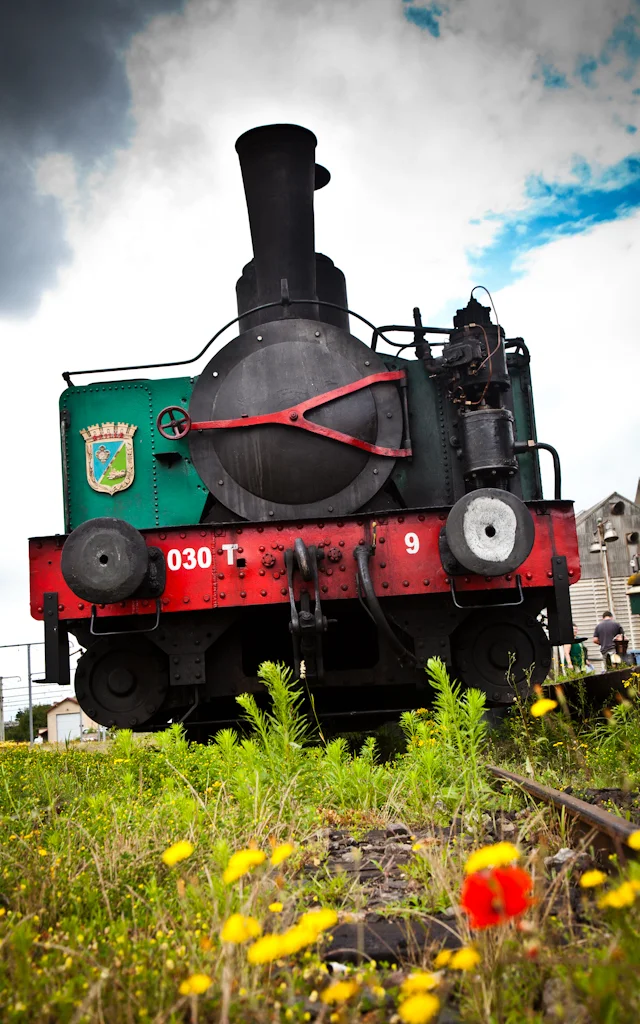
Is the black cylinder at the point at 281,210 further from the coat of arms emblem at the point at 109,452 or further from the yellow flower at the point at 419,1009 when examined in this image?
the yellow flower at the point at 419,1009

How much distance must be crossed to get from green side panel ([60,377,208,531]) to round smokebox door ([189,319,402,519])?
1.60 ft

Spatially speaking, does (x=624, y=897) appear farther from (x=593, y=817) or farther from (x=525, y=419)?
(x=525, y=419)

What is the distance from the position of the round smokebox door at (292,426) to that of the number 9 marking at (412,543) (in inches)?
25.8

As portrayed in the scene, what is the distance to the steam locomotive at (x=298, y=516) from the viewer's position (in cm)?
556

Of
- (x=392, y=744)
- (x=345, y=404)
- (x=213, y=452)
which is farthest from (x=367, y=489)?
(x=392, y=744)

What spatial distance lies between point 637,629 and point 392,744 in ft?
82.7

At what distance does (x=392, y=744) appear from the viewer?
640cm

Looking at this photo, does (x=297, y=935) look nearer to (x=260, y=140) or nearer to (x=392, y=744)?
(x=392, y=744)

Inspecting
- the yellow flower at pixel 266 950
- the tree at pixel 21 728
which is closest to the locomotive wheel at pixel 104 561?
the yellow flower at pixel 266 950

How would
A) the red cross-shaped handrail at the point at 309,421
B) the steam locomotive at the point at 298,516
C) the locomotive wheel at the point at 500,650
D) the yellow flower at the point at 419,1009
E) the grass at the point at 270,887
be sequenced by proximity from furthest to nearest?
the red cross-shaped handrail at the point at 309,421, the locomotive wheel at the point at 500,650, the steam locomotive at the point at 298,516, the grass at the point at 270,887, the yellow flower at the point at 419,1009

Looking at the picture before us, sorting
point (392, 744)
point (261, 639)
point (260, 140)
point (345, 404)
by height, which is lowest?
point (392, 744)

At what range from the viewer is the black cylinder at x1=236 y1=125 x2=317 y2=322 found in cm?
669

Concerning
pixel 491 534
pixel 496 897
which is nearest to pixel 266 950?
pixel 496 897

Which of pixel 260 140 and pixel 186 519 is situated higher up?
pixel 260 140
